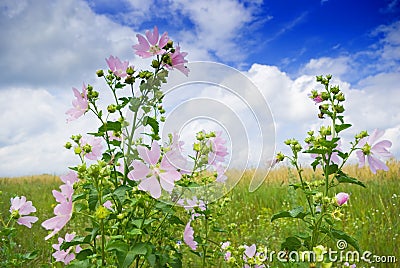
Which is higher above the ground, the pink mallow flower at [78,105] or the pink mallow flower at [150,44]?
the pink mallow flower at [150,44]

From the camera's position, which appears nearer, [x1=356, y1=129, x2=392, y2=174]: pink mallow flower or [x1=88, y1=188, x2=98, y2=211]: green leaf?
[x1=88, y1=188, x2=98, y2=211]: green leaf

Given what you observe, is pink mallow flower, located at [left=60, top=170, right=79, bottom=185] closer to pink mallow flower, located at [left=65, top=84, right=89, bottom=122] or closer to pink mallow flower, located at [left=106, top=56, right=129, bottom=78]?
pink mallow flower, located at [left=65, top=84, right=89, bottom=122]

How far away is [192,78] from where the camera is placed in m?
1.62

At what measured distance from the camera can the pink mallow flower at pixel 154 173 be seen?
1.26m

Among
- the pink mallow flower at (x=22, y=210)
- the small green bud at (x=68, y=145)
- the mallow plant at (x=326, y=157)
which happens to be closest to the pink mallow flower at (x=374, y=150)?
the mallow plant at (x=326, y=157)

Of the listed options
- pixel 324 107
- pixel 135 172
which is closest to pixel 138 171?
pixel 135 172

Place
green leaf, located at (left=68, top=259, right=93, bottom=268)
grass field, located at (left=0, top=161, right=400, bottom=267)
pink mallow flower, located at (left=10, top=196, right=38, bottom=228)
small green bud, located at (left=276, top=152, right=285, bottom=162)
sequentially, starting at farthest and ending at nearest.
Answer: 1. grass field, located at (left=0, top=161, right=400, bottom=267)
2. pink mallow flower, located at (left=10, top=196, right=38, bottom=228)
3. small green bud, located at (left=276, top=152, right=285, bottom=162)
4. green leaf, located at (left=68, top=259, right=93, bottom=268)

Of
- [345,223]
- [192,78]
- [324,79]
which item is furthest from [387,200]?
[192,78]

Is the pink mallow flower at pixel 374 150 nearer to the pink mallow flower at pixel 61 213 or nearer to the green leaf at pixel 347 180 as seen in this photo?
the green leaf at pixel 347 180

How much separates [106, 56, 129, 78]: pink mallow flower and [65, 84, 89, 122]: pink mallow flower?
13 centimetres

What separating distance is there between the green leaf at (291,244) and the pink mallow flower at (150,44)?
83 cm

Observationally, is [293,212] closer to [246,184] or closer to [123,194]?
[123,194]

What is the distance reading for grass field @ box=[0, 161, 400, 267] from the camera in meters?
3.43

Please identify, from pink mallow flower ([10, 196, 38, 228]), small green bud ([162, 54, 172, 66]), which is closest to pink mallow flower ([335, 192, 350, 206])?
small green bud ([162, 54, 172, 66])
